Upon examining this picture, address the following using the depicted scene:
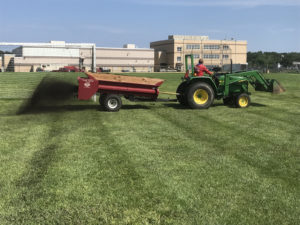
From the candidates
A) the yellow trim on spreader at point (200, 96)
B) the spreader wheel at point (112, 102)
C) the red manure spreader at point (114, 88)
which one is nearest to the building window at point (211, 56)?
the yellow trim on spreader at point (200, 96)

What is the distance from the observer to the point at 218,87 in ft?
38.5

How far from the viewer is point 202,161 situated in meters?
5.38

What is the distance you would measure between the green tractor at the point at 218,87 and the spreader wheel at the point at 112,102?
2.37 metres

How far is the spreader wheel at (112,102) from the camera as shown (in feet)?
34.5

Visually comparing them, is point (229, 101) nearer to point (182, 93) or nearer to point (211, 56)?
point (182, 93)

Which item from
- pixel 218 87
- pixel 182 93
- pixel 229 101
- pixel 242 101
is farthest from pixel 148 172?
pixel 229 101

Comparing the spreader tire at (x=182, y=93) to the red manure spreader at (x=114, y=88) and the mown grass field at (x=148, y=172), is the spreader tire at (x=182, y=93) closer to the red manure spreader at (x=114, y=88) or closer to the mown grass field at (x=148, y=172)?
the red manure spreader at (x=114, y=88)

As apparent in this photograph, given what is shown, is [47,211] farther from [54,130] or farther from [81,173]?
[54,130]

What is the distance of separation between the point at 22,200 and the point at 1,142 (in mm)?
2932

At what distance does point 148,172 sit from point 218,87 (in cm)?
752

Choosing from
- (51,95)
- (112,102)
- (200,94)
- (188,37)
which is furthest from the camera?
(188,37)

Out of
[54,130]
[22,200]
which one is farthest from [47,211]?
[54,130]

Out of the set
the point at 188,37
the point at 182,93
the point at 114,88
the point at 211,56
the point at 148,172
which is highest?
the point at 188,37

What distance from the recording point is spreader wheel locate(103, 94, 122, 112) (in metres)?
10.5
